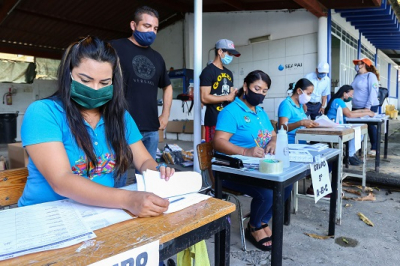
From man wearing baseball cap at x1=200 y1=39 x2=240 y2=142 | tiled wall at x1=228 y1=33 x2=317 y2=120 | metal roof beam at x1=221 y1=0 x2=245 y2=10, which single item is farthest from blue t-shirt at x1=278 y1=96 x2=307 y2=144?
metal roof beam at x1=221 y1=0 x2=245 y2=10

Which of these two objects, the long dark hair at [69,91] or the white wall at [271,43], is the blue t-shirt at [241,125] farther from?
the white wall at [271,43]

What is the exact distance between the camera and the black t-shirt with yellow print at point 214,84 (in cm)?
284

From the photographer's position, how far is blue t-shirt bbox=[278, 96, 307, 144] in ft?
10.4

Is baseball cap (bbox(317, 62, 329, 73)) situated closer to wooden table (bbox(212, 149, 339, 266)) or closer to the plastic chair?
the plastic chair

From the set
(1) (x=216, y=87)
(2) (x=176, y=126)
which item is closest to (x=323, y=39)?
(2) (x=176, y=126)

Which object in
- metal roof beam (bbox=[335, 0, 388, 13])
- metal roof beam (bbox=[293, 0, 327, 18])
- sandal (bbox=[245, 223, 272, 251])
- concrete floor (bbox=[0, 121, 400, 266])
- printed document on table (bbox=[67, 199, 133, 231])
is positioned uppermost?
metal roof beam (bbox=[335, 0, 388, 13])

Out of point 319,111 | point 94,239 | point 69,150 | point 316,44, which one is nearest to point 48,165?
point 69,150

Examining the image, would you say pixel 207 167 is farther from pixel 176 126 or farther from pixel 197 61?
pixel 176 126

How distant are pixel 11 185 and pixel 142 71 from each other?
1286 millimetres

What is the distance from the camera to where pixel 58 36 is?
30.9 ft

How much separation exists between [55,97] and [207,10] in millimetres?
7423

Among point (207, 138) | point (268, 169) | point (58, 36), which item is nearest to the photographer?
point (268, 169)

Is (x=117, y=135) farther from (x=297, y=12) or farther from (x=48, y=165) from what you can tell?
(x=297, y=12)

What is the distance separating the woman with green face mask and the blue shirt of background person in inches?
86.6
